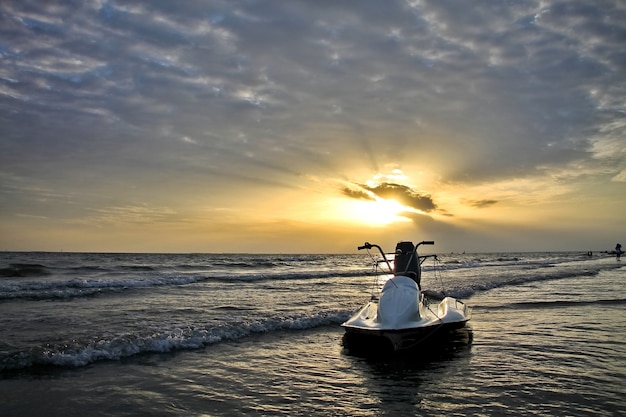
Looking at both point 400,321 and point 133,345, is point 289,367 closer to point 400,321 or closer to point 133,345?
point 400,321

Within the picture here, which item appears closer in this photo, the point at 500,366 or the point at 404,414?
the point at 404,414

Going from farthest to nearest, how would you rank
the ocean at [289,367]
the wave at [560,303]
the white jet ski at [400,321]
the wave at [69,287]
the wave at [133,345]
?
the wave at [69,287]
the wave at [560,303]
the white jet ski at [400,321]
the wave at [133,345]
the ocean at [289,367]

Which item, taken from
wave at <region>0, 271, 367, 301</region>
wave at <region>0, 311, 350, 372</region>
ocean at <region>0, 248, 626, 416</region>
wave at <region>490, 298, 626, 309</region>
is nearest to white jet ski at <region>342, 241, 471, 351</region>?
ocean at <region>0, 248, 626, 416</region>

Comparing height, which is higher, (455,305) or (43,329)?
(455,305)

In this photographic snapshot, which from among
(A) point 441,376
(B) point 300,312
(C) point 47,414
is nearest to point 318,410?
(A) point 441,376

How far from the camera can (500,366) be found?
922cm

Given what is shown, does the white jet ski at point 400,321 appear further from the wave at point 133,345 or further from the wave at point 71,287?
the wave at point 71,287

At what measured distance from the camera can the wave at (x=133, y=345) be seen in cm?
959

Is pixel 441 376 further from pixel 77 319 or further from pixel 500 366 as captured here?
pixel 77 319

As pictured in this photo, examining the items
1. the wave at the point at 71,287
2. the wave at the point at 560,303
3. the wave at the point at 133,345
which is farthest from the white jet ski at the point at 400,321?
the wave at the point at 71,287

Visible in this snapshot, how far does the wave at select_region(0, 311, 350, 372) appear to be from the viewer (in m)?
9.59

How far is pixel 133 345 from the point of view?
1091 centimetres

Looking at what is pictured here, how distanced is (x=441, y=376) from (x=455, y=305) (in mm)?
5579

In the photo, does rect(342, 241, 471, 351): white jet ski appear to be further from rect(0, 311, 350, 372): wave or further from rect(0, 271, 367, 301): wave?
rect(0, 271, 367, 301): wave
